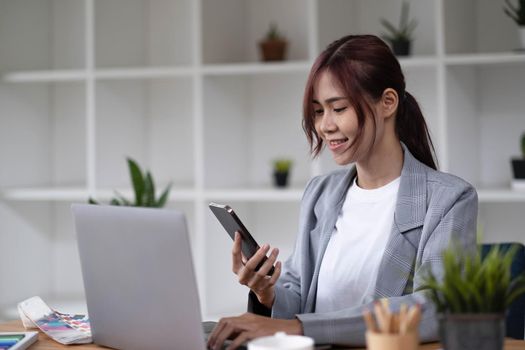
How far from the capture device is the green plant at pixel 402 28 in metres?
3.53

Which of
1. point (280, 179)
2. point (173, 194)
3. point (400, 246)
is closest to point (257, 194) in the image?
point (280, 179)

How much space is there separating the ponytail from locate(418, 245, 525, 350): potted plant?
874 millimetres

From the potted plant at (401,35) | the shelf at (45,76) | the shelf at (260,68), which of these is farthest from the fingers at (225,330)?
the shelf at (45,76)

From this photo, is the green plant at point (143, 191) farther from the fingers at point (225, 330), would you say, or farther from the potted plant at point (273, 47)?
the fingers at point (225, 330)

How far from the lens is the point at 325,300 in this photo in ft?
7.17

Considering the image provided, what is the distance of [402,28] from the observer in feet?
12.0

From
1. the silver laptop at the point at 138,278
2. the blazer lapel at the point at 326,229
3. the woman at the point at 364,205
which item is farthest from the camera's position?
the blazer lapel at the point at 326,229

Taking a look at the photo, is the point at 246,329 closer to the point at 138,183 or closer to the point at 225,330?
the point at 225,330

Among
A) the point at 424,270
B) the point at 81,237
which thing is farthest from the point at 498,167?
the point at 81,237

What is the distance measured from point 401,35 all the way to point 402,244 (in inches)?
66.2

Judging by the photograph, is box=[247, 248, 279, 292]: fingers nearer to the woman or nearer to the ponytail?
the woman

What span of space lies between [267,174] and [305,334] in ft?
7.55

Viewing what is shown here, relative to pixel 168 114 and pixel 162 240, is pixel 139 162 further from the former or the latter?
pixel 162 240

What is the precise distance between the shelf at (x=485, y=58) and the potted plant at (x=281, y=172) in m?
0.83
